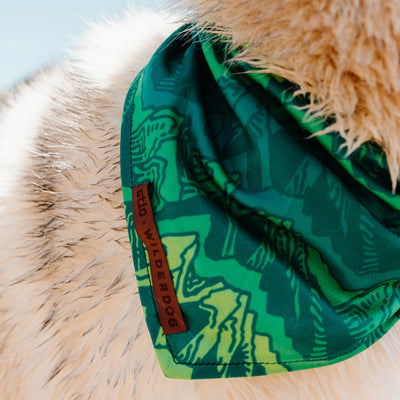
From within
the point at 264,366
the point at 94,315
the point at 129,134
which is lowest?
the point at 264,366

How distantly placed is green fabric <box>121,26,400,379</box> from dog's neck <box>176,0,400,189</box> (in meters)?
0.03

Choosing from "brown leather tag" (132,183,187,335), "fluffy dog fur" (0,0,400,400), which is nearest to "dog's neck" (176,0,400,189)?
"fluffy dog fur" (0,0,400,400)

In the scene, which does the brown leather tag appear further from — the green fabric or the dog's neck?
the dog's neck

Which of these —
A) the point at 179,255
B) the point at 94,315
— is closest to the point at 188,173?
the point at 179,255

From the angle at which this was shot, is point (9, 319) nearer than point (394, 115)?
No

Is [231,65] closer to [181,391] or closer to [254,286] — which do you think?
[254,286]

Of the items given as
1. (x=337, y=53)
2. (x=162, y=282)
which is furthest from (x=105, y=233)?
(x=337, y=53)

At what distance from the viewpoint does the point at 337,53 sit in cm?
36

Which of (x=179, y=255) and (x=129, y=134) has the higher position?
(x=129, y=134)

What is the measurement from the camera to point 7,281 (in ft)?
1.73

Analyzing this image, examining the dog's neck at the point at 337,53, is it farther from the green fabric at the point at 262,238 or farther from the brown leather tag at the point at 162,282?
the brown leather tag at the point at 162,282

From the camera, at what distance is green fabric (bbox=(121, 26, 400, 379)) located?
17.2 inches

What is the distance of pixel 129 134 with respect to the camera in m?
0.49

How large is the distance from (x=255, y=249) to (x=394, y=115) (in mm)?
182
